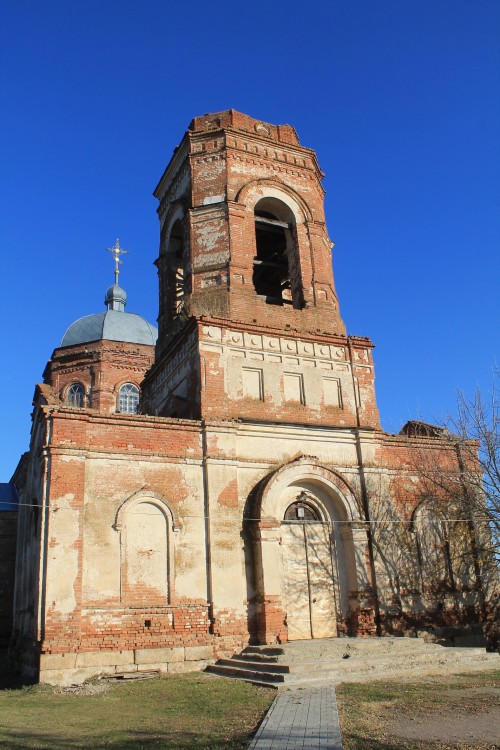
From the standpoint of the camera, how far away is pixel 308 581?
14328 millimetres

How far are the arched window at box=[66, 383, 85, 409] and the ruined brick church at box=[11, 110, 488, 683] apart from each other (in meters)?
11.3

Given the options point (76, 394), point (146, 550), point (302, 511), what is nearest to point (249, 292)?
point (302, 511)

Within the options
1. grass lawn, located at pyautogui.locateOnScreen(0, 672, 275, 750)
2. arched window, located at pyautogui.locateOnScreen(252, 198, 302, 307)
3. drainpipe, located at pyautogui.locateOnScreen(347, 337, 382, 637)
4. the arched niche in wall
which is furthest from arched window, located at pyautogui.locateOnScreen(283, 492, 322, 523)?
arched window, located at pyautogui.locateOnScreen(252, 198, 302, 307)

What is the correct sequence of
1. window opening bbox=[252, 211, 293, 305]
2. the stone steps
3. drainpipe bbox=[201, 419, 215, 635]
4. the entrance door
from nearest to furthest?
1. the stone steps
2. drainpipe bbox=[201, 419, 215, 635]
3. the entrance door
4. window opening bbox=[252, 211, 293, 305]

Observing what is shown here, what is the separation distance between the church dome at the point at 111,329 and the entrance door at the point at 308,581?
60.6ft

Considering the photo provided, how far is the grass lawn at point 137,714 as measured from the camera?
6738 millimetres

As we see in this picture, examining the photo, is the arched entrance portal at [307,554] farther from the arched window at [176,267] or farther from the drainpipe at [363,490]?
the arched window at [176,267]

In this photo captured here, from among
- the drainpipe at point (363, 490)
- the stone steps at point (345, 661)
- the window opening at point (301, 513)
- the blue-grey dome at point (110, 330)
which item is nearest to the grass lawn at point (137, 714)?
the stone steps at point (345, 661)

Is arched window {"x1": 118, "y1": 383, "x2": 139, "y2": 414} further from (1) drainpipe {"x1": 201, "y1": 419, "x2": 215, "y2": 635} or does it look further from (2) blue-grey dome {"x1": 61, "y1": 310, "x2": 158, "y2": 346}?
(1) drainpipe {"x1": 201, "y1": 419, "x2": 215, "y2": 635}

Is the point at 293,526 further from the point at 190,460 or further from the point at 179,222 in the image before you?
the point at 179,222

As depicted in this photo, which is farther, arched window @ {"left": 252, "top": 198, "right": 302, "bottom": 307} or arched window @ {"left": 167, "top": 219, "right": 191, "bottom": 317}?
arched window @ {"left": 167, "top": 219, "right": 191, "bottom": 317}

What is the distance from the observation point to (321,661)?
10922 mm

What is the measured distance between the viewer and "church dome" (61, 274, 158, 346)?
102ft

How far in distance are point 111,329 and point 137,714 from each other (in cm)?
2443
